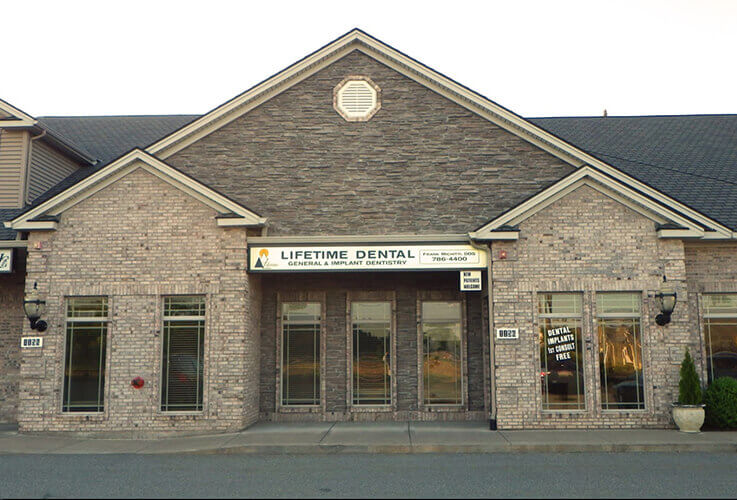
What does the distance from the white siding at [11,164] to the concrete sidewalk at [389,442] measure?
6.34 metres

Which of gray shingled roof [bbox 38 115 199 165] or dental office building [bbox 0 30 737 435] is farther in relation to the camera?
gray shingled roof [bbox 38 115 199 165]

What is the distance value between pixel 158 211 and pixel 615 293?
400 inches

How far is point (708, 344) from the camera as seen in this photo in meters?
15.1

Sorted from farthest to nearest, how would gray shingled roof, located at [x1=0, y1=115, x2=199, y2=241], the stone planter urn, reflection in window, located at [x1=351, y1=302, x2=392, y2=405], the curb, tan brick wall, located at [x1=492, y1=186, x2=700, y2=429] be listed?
gray shingled roof, located at [x1=0, y1=115, x2=199, y2=241]
reflection in window, located at [x1=351, y1=302, x2=392, y2=405]
tan brick wall, located at [x1=492, y1=186, x2=700, y2=429]
the stone planter urn
the curb

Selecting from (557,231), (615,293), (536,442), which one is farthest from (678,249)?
(536,442)

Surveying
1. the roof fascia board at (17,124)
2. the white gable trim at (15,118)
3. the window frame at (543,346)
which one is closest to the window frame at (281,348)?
the window frame at (543,346)

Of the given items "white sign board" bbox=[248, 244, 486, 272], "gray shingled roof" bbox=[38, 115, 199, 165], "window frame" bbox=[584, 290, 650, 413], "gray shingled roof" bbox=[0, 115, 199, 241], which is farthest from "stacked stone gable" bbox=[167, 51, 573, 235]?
"gray shingled roof" bbox=[38, 115, 199, 165]

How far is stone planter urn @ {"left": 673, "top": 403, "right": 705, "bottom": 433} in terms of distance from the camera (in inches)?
513

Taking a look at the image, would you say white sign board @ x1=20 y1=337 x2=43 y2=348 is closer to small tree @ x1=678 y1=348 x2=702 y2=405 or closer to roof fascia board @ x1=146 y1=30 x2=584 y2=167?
roof fascia board @ x1=146 y1=30 x2=584 y2=167

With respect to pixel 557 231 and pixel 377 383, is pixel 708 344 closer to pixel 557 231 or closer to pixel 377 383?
pixel 557 231

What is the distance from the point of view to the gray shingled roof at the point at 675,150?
55.0 ft

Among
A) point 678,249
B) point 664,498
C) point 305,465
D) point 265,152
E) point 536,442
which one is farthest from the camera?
point 265,152

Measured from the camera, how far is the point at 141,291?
14.1 metres

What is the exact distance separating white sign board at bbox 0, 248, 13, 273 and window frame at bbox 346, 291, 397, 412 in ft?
25.7
